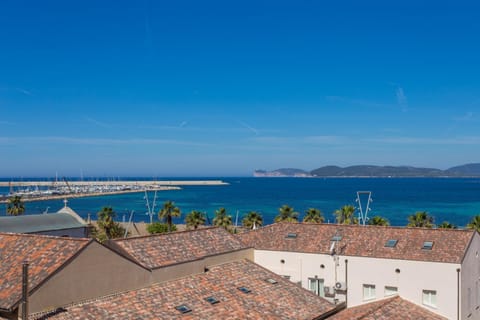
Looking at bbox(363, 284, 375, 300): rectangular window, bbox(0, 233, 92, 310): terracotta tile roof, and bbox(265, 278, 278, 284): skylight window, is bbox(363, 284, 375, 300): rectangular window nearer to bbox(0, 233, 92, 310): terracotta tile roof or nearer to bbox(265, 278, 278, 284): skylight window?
bbox(265, 278, 278, 284): skylight window

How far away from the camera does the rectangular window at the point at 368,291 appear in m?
30.5

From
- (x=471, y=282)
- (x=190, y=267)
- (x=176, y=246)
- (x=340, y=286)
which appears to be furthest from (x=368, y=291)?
(x=176, y=246)

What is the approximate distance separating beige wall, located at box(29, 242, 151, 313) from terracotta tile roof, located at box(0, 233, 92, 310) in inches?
15.9

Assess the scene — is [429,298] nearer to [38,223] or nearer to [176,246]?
[176,246]

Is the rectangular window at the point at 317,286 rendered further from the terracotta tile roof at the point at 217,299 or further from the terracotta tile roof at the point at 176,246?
the terracotta tile roof at the point at 176,246

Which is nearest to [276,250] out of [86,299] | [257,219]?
[86,299]

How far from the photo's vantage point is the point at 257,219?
228ft

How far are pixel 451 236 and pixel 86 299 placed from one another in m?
20.9

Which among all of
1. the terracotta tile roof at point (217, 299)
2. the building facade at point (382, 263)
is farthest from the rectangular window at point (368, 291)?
the terracotta tile roof at point (217, 299)

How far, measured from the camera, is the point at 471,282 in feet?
98.9

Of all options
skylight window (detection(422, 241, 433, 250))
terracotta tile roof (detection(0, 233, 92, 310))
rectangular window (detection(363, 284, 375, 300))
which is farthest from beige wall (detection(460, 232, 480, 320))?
terracotta tile roof (detection(0, 233, 92, 310))

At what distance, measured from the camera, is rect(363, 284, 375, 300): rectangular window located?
3052 cm

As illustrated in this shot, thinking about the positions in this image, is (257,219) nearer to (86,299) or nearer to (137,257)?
(137,257)

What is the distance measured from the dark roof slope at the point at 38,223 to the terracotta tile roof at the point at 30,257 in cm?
2028
